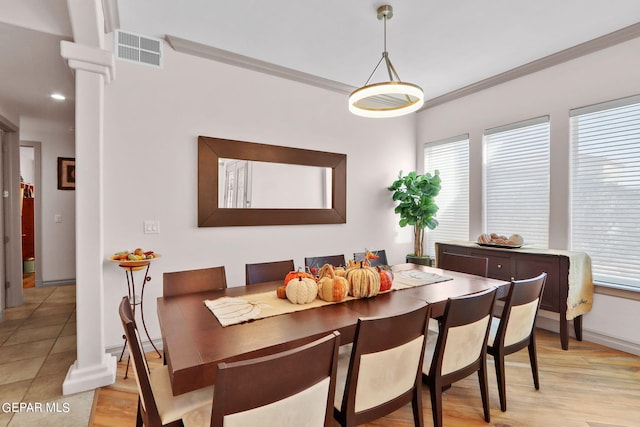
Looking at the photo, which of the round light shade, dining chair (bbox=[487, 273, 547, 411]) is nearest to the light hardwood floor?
dining chair (bbox=[487, 273, 547, 411])

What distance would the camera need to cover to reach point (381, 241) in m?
4.32

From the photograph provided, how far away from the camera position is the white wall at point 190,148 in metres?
2.68

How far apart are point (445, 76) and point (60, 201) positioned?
230 inches

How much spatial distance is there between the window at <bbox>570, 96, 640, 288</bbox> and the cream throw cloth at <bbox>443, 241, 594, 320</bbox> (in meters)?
0.15

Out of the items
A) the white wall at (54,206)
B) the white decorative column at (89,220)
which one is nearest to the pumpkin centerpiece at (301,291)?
the white decorative column at (89,220)

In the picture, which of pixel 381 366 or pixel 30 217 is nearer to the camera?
pixel 381 366

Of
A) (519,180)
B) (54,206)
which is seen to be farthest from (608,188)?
(54,206)

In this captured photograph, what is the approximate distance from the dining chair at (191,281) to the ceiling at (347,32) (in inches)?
73.3

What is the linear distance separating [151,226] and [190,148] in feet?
2.62

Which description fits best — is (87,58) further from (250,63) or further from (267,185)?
(267,185)

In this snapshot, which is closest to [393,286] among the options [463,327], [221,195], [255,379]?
[463,327]

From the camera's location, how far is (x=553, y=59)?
3172 mm

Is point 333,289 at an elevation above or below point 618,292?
above

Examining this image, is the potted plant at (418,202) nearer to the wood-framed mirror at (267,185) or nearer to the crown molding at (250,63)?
the wood-framed mirror at (267,185)
